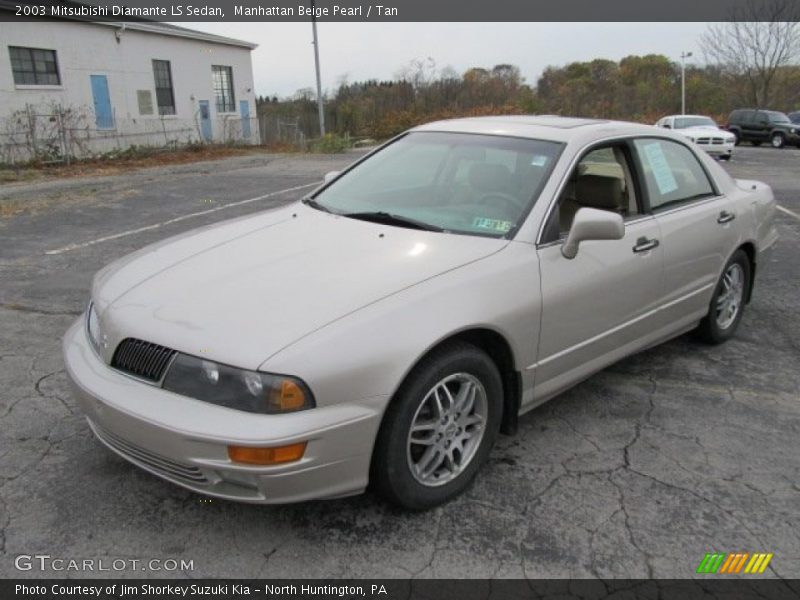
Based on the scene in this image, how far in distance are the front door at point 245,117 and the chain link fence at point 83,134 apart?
79 cm

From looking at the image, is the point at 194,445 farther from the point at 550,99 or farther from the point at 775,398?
the point at 550,99

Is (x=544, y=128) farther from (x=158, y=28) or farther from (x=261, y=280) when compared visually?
(x=158, y=28)

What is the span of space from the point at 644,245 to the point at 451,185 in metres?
1.10

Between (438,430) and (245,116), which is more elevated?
(245,116)

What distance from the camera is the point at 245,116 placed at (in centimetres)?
3269

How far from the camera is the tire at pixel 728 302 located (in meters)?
4.51

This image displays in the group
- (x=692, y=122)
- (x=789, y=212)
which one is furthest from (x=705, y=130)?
(x=789, y=212)

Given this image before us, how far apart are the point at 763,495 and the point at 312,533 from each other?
1.94 m

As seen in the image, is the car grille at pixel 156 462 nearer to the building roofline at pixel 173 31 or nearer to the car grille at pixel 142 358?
the car grille at pixel 142 358

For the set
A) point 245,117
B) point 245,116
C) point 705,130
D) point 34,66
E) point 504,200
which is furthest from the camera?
point 245,116

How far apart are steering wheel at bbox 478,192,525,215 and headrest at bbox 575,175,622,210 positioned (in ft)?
2.03

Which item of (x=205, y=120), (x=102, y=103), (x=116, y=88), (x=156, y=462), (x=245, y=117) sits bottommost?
(x=156, y=462)

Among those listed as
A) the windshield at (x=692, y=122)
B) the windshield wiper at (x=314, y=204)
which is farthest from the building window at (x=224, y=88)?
the windshield wiper at (x=314, y=204)

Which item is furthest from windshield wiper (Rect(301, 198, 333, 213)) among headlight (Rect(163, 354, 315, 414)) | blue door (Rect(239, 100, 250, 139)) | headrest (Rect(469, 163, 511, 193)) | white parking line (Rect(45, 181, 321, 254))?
blue door (Rect(239, 100, 250, 139))
